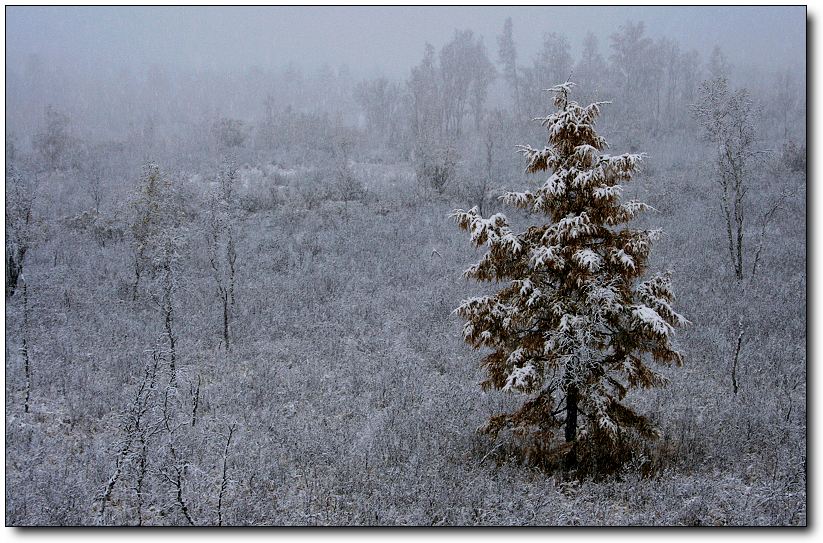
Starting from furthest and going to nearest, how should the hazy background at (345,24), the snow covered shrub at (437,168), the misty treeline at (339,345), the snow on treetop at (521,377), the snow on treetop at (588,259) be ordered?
the snow covered shrub at (437,168) → the hazy background at (345,24) → the misty treeline at (339,345) → the snow on treetop at (521,377) → the snow on treetop at (588,259)

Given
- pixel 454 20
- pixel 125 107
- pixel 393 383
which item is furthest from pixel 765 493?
pixel 125 107

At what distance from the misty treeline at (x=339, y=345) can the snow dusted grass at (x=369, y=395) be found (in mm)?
53

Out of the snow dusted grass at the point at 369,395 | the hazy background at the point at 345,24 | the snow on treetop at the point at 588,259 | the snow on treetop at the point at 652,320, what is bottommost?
the snow dusted grass at the point at 369,395

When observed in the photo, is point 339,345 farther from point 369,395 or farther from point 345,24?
point 345,24

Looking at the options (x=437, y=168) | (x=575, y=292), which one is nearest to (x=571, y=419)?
(x=575, y=292)

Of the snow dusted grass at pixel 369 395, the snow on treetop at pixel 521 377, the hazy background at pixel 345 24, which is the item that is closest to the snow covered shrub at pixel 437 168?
the snow dusted grass at pixel 369 395

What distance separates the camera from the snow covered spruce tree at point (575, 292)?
631 centimetres

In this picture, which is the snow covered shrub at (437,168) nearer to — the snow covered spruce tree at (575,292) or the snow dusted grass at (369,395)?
the snow dusted grass at (369,395)

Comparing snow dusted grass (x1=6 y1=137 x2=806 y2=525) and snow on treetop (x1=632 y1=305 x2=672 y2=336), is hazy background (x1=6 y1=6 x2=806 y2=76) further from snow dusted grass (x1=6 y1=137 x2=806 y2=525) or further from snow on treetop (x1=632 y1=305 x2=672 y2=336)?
snow on treetop (x1=632 y1=305 x2=672 y2=336)

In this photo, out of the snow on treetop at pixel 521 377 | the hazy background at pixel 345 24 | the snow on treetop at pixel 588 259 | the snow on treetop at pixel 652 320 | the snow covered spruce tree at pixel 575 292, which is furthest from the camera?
the hazy background at pixel 345 24

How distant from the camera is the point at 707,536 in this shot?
6234 millimetres

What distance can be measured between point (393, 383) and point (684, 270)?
10.9 metres

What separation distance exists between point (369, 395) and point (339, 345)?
2.89 m

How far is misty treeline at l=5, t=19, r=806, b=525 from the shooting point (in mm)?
6652
